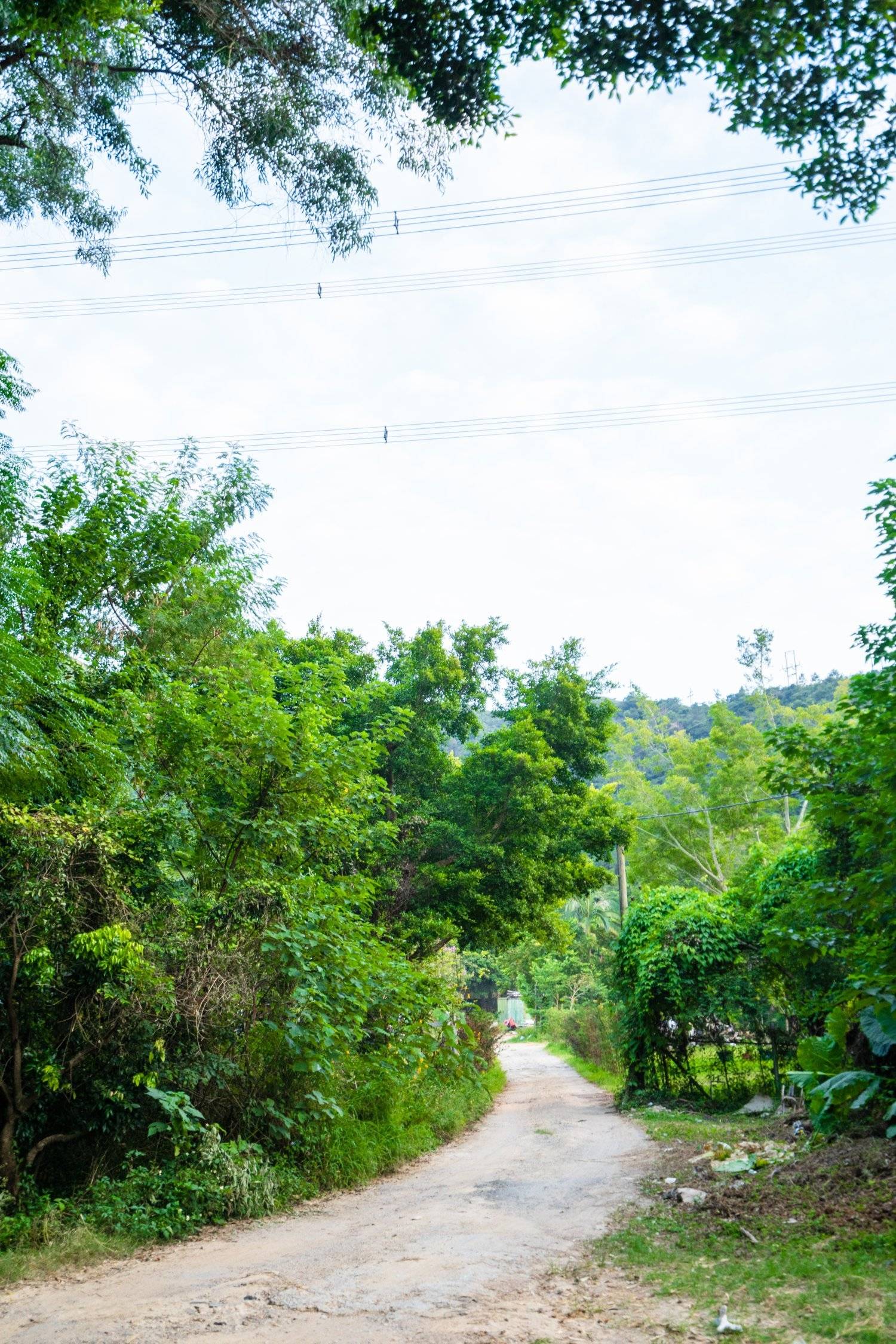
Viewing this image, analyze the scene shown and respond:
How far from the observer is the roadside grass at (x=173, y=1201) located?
6.53 m

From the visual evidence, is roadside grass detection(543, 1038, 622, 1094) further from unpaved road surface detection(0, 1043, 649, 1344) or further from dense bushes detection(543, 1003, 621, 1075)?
unpaved road surface detection(0, 1043, 649, 1344)

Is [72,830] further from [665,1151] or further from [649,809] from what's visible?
[649,809]

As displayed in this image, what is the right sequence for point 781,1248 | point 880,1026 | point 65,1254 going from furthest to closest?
point 880,1026 < point 65,1254 < point 781,1248

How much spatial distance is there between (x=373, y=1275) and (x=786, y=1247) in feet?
8.30

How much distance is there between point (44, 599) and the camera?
10180mm

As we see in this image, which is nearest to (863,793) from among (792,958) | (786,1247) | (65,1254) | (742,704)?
(792,958)

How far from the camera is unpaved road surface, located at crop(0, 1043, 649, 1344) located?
4.88 m

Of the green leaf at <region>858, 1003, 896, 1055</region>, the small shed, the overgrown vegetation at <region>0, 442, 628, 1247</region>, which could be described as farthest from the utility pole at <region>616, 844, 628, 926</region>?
the small shed

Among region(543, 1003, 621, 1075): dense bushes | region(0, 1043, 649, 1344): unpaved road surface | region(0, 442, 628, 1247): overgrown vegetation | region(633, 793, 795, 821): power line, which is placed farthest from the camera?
region(633, 793, 795, 821): power line

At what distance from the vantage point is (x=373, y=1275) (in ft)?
19.4

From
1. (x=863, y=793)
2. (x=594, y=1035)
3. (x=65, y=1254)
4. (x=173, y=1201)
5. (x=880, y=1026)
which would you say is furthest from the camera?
(x=594, y=1035)

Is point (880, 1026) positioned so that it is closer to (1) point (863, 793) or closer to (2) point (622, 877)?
(1) point (863, 793)

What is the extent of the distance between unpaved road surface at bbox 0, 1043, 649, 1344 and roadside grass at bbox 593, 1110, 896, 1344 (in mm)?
512

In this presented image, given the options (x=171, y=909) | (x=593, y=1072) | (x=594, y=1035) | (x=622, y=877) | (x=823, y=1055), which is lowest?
(x=593, y=1072)
